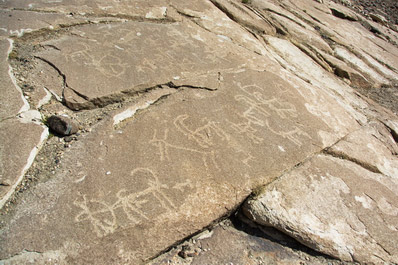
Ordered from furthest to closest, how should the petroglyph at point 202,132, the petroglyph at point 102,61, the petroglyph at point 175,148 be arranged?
1. the petroglyph at point 102,61
2. the petroglyph at point 202,132
3. the petroglyph at point 175,148

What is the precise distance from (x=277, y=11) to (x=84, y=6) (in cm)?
321

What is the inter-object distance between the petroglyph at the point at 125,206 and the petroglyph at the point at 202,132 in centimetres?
41

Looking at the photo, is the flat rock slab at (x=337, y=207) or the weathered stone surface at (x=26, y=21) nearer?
the flat rock slab at (x=337, y=207)

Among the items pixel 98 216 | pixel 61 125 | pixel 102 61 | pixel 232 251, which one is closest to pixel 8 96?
pixel 61 125

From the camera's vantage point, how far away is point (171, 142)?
206cm

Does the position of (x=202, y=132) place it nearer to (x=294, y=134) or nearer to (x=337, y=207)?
(x=294, y=134)

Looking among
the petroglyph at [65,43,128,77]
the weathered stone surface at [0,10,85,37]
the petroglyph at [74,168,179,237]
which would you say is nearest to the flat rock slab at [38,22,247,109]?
the petroglyph at [65,43,128,77]

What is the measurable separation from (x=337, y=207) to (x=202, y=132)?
1011 millimetres

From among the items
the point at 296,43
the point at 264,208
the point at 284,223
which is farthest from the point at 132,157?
the point at 296,43

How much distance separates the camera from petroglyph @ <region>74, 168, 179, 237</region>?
157 centimetres

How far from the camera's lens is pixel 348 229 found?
6.04 ft

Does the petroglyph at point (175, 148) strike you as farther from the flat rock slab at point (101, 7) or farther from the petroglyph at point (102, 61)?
the flat rock slab at point (101, 7)

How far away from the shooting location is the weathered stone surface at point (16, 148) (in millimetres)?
1649

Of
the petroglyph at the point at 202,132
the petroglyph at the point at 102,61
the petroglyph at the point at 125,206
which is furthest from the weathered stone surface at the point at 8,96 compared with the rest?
A: the petroglyph at the point at 202,132
